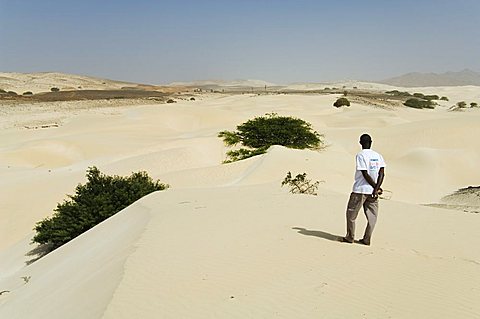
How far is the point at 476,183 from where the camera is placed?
21.1 m

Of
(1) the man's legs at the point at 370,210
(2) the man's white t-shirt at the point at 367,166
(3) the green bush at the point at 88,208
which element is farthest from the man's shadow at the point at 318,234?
(3) the green bush at the point at 88,208

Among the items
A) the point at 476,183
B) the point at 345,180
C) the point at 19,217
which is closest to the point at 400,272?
the point at 345,180

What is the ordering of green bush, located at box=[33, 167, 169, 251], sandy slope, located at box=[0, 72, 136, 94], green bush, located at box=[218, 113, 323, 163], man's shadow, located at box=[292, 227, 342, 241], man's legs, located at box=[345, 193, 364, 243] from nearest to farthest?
man's legs, located at box=[345, 193, 364, 243]
man's shadow, located at box=[292, 227, 342, 241]
green bush, located at box=[33, 167, 169, 251]
green bush, located at box=[218, 113, 323, 163]
sandy slope, located at box=[0, 72, 136, 94]

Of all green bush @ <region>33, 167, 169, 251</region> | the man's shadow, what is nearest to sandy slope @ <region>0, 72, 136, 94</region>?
green bush @ <region>33, 167, 169, 251</region>

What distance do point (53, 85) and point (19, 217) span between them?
302ft

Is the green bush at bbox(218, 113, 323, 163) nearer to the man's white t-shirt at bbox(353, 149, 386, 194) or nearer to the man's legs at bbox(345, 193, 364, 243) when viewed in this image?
the man's legs at bbox(345, 193, 364, 243)

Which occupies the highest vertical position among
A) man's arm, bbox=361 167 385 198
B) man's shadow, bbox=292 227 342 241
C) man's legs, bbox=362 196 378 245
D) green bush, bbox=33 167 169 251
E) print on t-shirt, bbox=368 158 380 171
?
print on t-shirt, bbox=368 158 380 171

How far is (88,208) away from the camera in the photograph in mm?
11375

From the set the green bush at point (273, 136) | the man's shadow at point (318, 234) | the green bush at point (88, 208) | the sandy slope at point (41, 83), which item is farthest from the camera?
the sandy slope at point (41, 83)

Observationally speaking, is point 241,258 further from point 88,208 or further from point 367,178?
point 88,208

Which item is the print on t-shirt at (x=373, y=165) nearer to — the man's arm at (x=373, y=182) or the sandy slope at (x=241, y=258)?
the man's arm at (x=373, y=182)

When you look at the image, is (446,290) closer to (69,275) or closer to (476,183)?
(69,275)

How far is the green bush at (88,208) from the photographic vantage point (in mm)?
10914

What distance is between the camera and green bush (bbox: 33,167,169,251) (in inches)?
430
